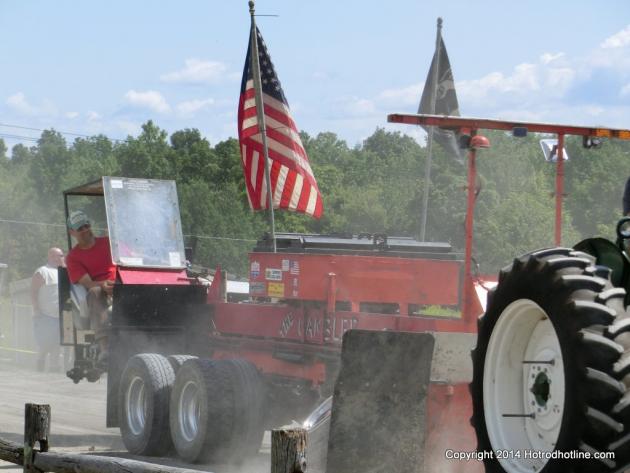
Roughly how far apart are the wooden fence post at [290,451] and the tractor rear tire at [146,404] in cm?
544

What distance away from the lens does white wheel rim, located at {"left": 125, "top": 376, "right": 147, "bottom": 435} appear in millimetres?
10367

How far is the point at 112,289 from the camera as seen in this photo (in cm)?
1139

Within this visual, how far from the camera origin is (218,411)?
9297mm

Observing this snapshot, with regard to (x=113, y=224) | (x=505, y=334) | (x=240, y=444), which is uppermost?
(x=113, y=224)

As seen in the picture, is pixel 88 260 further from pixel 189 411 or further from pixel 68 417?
pixel 189 411

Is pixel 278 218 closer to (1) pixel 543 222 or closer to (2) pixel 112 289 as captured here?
(1) pixel 543 222

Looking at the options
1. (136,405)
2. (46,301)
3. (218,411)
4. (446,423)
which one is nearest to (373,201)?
(46,301)

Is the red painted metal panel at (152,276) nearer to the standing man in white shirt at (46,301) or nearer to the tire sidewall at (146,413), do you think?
the tire sidewall at (146,413)

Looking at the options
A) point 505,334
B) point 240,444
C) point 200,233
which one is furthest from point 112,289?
point 200,233

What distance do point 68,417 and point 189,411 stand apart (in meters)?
3.35

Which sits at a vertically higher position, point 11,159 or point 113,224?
point 11,159

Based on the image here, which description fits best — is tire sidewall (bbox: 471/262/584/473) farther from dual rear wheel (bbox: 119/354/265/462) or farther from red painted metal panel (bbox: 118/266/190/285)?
red painted metal panel (bbox: 118/266/190/285)

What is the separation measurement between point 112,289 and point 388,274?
321 centimetres

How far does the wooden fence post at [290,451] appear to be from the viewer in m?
4.68
